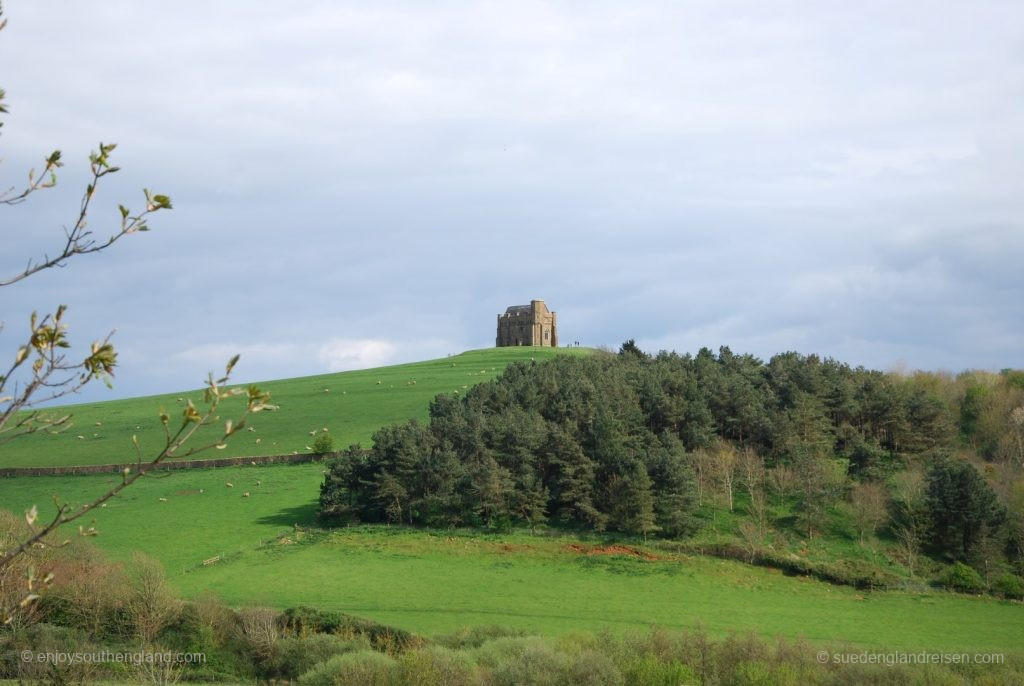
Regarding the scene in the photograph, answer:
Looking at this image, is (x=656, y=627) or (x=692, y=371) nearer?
(x=656, y=627)

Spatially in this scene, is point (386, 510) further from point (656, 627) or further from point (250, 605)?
point (656, 627)

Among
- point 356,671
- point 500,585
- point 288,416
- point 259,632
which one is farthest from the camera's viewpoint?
point 288,416

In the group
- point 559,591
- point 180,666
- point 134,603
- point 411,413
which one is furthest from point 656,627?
point 411,413

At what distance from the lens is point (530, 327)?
580ft

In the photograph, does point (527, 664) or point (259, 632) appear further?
point (259, 632)

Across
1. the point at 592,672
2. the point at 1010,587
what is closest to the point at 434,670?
the point at 592,672

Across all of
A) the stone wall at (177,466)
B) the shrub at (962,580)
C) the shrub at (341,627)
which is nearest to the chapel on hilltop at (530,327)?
the stone wall at (177,466)

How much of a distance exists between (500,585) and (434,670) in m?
17.1

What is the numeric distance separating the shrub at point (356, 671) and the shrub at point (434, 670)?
60 centimetres

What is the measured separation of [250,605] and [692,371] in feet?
189

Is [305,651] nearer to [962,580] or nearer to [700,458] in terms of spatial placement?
[700,458]

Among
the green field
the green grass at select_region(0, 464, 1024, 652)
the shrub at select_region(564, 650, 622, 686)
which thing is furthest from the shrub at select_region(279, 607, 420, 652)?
the shrub at select_region(564, 650, 622, 686)

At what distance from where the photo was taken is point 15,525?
48.4m

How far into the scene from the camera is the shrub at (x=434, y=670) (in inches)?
1369
